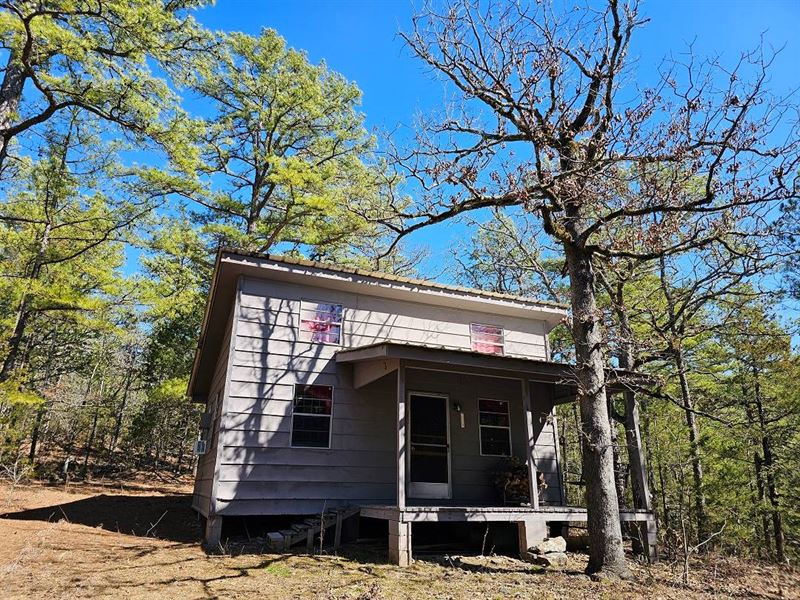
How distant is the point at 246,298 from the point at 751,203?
27.2 feet

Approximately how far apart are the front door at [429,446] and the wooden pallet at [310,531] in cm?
157

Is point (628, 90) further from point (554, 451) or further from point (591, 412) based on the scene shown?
point (554, 451)

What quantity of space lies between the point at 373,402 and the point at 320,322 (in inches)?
79.2

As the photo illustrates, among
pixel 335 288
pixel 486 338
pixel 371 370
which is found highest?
pixel 335 288

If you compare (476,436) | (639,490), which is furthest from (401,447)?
(639,490)

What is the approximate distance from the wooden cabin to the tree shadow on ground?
0.98 metres

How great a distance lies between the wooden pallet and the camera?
25.6ft

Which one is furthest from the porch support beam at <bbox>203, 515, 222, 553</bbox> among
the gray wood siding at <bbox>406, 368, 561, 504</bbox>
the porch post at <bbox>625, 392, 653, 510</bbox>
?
the porch post at <bbox>625, 392, 653, 510</bbox>

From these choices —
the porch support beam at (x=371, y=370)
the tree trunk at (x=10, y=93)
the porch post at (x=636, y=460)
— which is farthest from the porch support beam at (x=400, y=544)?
the tree trunk at (x=10, y=93)

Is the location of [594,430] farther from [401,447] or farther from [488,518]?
[401,447]

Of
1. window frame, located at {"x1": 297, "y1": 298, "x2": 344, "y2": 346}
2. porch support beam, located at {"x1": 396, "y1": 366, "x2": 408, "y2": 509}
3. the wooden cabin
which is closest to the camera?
porch support beam, located at {"x1": 396, "y1": 366, "x2": 408, "y2": 509}

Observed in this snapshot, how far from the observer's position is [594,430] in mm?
7047

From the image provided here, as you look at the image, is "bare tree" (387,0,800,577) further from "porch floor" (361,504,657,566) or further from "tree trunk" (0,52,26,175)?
"tree trunk" (0,52,26,175)

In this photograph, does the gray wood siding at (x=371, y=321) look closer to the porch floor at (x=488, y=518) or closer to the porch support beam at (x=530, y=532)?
the porch floor at (x=488, y=518)
